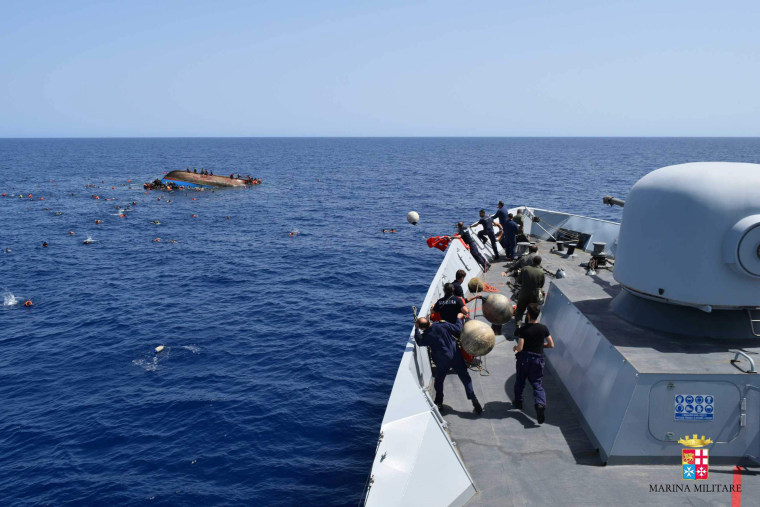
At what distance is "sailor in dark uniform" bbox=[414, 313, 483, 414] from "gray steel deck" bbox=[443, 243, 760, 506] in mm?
351

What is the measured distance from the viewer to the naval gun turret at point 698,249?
7.56 meters

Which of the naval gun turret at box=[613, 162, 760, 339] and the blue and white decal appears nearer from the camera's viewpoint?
the blue and white decal

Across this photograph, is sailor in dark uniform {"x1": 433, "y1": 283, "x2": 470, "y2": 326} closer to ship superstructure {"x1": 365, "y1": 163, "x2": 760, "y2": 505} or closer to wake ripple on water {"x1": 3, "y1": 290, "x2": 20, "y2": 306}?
ship superstructure {"x1": 365, "y1": 163, "x2": 760, "y2": 505}

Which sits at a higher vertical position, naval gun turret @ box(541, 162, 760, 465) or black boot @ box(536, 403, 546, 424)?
Answer: naval gun turret @ box(541, 162, 760, 465)

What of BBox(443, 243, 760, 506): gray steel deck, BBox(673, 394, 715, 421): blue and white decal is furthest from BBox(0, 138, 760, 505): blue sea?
BBox(673, 394, 715, 421): blue and white decal

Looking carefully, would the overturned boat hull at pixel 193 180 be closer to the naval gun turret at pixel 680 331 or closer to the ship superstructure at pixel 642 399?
the ship superstructure at pixel 642 399

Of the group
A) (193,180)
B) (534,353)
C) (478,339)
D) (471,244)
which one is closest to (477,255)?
(471,244)

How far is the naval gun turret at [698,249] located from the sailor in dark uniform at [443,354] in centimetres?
307

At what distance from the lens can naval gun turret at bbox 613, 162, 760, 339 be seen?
24.8 feet

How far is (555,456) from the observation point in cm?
771

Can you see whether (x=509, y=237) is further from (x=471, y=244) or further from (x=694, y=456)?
(x=694, y=456)

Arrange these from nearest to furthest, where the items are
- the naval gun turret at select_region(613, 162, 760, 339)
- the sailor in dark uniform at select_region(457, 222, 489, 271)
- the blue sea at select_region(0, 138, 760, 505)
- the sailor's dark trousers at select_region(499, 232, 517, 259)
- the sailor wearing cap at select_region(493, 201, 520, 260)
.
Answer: the naval gun turret at select_region(613, 162, 760, 339), the blue sea at select_region(0, 138, 760, 505), the sailor in dark uniform at select_region(457, 222, 489, 271), the sailor wearing cap at select_region(493, 201, 520, 260), the sailor's dark trousers at select_region(499, 232, 517, 259)

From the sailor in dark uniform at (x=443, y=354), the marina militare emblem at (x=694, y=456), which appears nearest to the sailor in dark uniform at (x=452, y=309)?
the sailor in dark uniform at (x=443, y=354)

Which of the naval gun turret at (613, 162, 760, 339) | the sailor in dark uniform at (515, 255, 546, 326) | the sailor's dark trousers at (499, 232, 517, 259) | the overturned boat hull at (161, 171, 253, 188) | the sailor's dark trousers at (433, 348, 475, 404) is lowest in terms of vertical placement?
the overturned boat hull at (161, 171, 253, 188)
